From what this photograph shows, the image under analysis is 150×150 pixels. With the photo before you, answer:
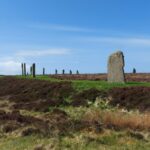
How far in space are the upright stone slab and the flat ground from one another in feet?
11.9

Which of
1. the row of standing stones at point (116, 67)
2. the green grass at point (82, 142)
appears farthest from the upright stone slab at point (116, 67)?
the green grass at point (82, 142)

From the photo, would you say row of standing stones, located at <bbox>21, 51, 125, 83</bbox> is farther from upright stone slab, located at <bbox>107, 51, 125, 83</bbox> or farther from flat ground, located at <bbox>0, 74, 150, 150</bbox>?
flat ground, located at <bbox>0, 74, 150, 150</bbox>

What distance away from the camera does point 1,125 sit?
19281 mm

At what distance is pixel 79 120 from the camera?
2072 centimetres

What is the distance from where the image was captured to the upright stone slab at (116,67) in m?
37.5

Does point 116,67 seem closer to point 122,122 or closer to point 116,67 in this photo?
point 116,67

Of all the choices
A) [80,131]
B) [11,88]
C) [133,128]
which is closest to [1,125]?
[80,131]

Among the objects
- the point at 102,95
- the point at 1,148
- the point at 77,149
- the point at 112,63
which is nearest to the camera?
the point at 77,149

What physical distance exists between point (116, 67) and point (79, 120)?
17459 millimetres

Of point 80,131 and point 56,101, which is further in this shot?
point 56,101

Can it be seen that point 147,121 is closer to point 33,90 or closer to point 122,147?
point 122,147

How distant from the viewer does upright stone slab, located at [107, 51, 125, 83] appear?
37500 millimetres

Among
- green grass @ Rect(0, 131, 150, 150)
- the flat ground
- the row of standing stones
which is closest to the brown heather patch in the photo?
the flat ground

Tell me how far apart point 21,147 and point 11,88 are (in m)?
28.1
